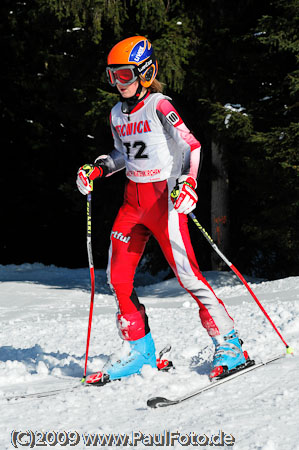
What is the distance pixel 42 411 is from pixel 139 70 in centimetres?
239

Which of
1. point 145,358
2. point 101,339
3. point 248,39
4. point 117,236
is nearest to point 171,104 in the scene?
point 117,236

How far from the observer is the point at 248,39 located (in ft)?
37.2

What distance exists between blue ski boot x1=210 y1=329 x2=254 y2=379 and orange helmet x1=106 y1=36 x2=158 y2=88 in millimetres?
1910

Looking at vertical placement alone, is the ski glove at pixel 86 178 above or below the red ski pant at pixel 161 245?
above

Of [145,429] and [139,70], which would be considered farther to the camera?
[139,70]

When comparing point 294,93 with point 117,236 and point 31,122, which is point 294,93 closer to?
point 117,236

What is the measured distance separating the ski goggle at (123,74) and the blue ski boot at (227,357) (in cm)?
192

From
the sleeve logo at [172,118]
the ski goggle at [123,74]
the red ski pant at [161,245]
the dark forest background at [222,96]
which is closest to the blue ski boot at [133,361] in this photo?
the red ski pant at [161,245]

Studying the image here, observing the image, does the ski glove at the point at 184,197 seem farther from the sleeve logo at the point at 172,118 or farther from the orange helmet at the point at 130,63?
the orange helmet at the point at 130,63

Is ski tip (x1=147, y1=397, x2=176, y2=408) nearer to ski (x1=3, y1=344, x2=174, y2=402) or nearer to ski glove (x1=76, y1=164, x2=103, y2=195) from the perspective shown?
ski (x1=3, y1=344, x2=174, y2=402)

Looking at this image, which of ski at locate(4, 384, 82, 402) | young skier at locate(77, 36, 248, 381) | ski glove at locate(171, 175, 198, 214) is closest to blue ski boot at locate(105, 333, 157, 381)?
young skier at locate(77, 36, 248, 381)

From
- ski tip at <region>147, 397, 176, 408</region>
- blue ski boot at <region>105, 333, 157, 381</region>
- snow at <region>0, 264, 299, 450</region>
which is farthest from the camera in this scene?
blue ski boot at <region>105, 333, 157, 381</region>

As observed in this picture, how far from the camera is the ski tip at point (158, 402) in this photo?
3.56 meters

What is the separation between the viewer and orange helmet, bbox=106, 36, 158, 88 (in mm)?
4223
